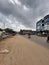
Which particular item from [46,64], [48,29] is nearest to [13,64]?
[46,64]

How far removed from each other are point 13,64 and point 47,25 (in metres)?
107

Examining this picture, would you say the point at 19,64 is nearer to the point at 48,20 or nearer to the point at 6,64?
the point at 6,64

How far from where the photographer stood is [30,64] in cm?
886

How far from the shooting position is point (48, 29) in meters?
113

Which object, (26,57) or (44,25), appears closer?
(26,57)

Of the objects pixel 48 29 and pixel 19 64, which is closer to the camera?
pixel 19 64

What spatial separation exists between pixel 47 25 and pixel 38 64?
106716mm

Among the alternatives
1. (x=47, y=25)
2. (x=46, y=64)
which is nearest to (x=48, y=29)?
(x=47, y=25)

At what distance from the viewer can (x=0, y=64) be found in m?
8.82

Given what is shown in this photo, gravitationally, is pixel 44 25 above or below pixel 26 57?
above

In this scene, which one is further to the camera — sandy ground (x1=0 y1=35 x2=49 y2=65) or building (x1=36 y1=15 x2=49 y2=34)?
building (x1=36 y1=15 x2=49 y2=34)

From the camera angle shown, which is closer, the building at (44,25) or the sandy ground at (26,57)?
the sandy ground at (26,57)

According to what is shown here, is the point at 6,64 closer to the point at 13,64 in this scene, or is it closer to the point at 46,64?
the point at 13,64

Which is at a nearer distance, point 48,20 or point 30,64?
point 30,64
